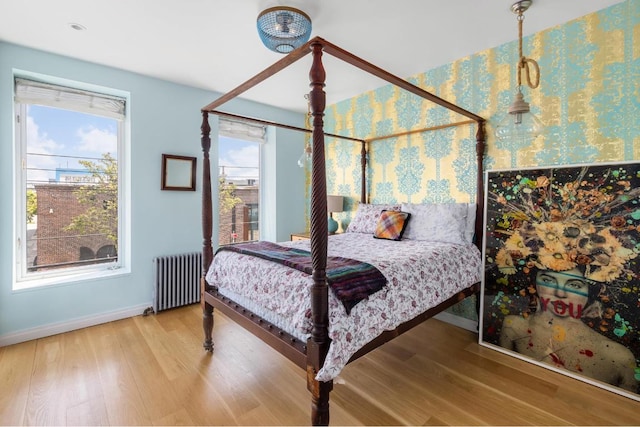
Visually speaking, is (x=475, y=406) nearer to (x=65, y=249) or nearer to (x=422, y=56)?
(x=422, y=56)

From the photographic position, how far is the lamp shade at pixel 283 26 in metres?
2.00

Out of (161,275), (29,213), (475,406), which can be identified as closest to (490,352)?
(475,406)

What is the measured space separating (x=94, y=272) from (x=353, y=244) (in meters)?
2.66

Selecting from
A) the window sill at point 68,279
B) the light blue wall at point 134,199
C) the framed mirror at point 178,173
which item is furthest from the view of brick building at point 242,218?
the window sill at point 68,279

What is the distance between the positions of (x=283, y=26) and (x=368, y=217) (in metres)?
1.99

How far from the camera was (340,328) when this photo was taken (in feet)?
4.69

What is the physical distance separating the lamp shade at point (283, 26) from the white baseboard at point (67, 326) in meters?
2.88

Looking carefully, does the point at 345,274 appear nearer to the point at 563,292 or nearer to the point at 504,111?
the point at 563,292

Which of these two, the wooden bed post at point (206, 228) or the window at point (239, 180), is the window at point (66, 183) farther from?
the wooden bed post at point (206, 228)

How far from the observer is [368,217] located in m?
3.32

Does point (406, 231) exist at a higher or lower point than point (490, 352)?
higher

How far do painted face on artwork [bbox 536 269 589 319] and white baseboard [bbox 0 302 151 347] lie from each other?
365 centimetres

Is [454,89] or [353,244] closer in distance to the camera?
[353,244]

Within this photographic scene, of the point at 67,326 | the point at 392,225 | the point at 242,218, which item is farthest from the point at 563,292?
the point at 67,326
